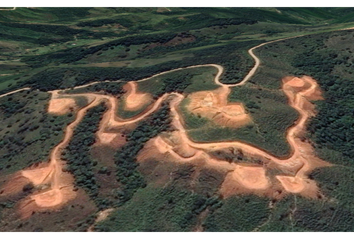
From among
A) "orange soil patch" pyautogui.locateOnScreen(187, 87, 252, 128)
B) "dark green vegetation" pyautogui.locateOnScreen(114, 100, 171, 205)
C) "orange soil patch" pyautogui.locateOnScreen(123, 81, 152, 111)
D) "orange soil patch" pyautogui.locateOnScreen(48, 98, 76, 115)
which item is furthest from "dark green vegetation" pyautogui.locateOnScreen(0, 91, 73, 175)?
"orange soil patch" pyautogui.locateOnScreen(187, 87, 252, 128)

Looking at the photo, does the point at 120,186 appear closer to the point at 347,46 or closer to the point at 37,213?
the point at 37,213

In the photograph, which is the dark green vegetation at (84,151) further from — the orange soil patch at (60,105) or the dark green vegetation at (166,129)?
the orange soil patch at (60,105)

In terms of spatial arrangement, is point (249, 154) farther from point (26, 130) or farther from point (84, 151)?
point (26, 130)

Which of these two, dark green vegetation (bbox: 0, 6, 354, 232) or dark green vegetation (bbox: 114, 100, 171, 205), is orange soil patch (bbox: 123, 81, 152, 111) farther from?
dark green vegetation (bbox: 114, 100, 171, 205)

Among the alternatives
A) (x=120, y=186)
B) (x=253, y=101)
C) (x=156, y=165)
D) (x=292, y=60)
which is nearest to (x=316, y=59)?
(x=292, y=60)

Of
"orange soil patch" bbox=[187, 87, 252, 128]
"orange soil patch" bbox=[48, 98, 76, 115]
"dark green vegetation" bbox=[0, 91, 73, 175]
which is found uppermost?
"orange soil patch" bbox=[187, 87, 252, 128]

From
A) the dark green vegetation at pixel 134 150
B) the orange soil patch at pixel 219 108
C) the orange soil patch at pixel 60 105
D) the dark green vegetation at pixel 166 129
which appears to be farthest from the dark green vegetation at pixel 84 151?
the orange soil patch at pixel 219 108
